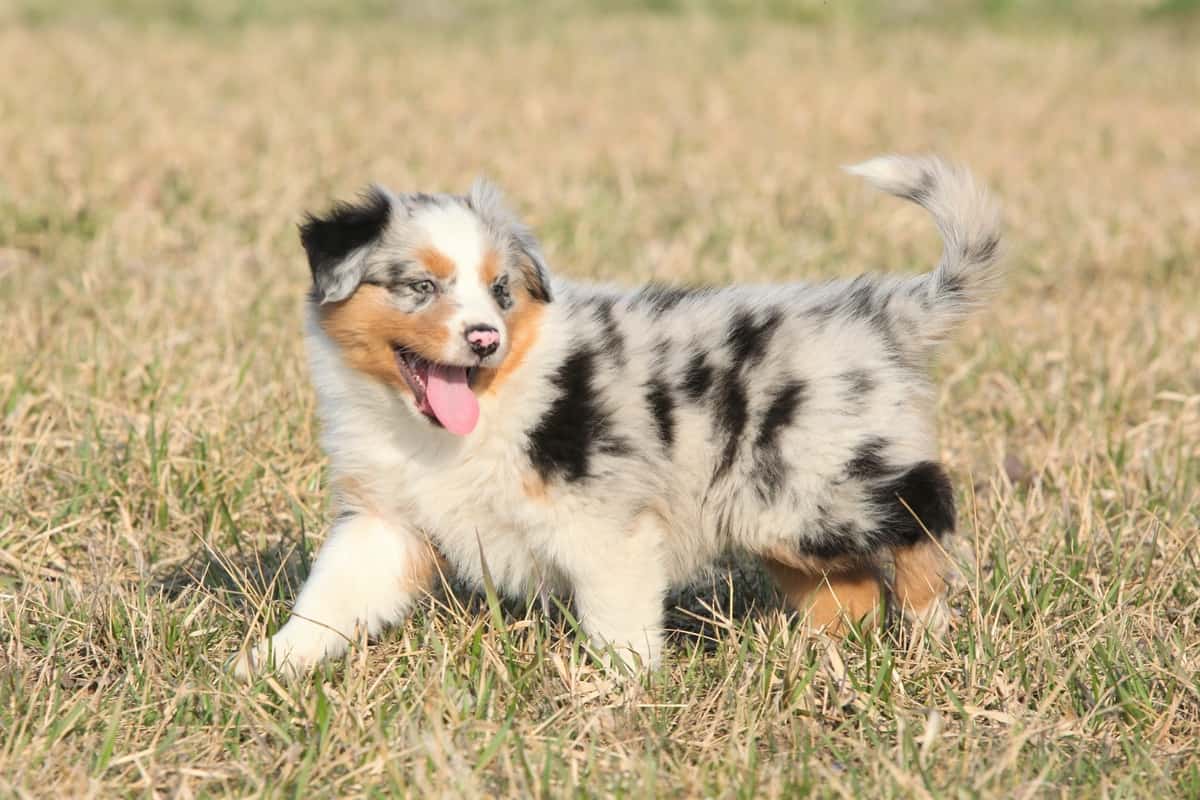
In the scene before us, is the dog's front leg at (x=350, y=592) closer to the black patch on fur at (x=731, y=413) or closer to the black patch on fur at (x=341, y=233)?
the black patch on fur at (x=341, y=233)

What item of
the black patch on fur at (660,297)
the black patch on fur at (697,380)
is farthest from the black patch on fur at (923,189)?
the black patch on fur at (697,380)

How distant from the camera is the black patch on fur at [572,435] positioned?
3572mm

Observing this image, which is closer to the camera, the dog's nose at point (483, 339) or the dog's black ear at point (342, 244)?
the dog's nose at point (483, 339)

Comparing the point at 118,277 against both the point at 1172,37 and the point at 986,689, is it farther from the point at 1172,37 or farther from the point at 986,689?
the point at 1172,37

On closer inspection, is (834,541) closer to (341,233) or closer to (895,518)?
(895,518)

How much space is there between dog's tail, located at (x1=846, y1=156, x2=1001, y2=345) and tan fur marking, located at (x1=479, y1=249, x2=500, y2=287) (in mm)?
885

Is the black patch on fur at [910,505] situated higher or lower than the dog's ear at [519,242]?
lower

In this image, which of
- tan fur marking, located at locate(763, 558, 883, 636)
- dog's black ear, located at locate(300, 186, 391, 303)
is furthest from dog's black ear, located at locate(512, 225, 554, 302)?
tan fur marking, located at locate(763, 558, 883, 636)

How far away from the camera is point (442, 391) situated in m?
3.63

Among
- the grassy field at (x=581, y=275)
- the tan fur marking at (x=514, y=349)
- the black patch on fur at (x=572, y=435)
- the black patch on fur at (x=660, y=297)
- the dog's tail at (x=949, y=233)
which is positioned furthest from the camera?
the black patch on fur at (x=660, y=297)

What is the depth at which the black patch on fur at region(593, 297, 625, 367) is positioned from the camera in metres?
3.73

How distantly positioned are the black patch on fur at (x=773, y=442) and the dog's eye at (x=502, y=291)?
662mm

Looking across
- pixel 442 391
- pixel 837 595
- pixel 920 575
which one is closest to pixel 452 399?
pixel 442 391

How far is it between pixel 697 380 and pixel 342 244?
892 mm
